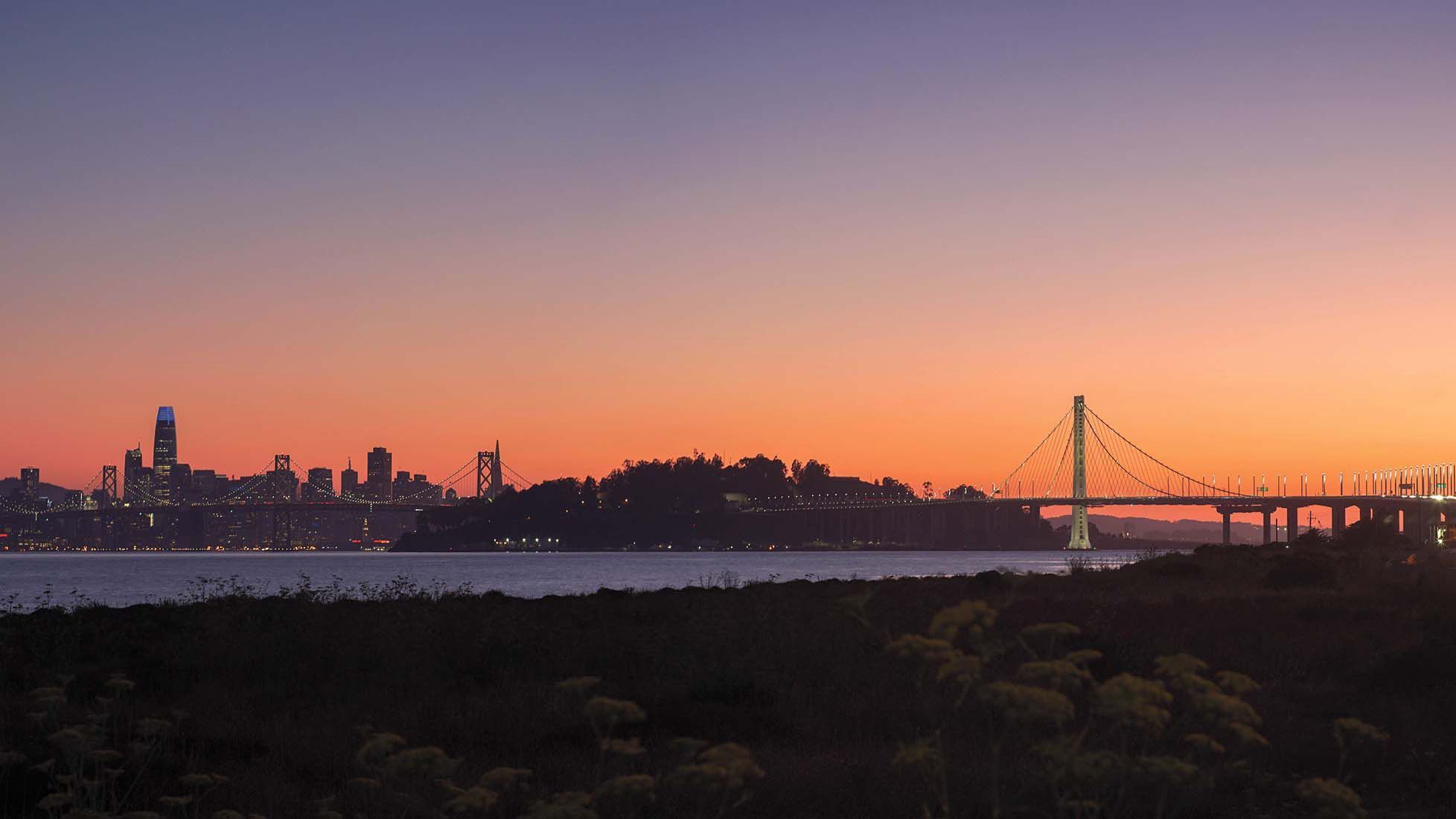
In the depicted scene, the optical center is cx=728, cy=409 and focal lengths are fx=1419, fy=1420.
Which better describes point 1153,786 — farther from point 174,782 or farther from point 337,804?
point 174,782

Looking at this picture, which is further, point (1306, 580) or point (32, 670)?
point (1306, 580)

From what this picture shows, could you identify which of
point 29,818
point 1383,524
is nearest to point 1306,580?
point 29,818

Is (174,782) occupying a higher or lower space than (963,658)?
lower

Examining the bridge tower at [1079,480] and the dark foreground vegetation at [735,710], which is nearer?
the dark foreground vegetation at [735,710]

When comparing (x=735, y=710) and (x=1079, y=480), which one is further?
(x=1079, y=480)

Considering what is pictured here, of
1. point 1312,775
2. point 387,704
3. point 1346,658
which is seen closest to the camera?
point 1312,775

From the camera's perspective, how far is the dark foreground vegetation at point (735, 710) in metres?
6.19

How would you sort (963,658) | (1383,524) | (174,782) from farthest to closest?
(1383,524) → (174,782) → (963,658)

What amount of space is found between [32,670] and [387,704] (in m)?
5.38

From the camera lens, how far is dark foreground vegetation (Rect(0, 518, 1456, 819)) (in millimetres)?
6188

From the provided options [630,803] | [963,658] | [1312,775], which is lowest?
[1312,775]

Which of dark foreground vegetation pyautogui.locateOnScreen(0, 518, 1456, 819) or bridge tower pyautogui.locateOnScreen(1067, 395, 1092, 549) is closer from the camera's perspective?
dark foreground vegetation pyautogui.locateOnScreen(0, 518, 1456, 819)

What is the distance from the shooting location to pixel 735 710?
15.0 metres

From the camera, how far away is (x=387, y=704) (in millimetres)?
15500
